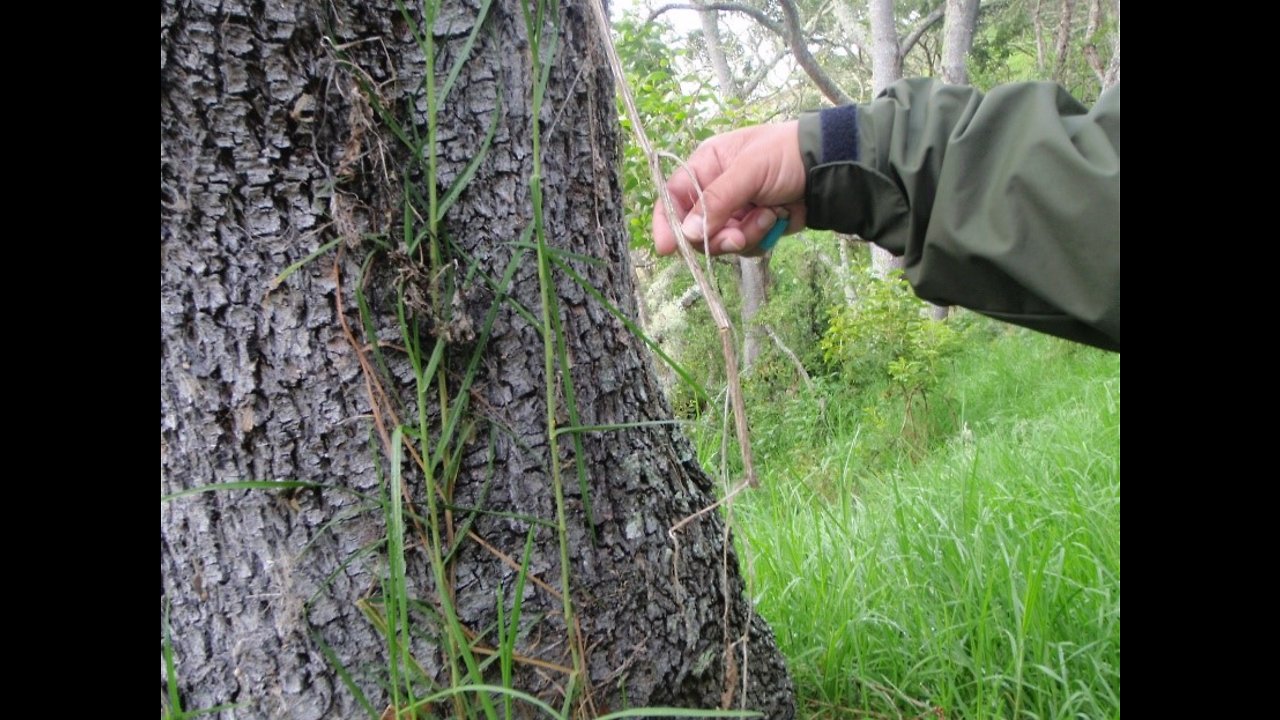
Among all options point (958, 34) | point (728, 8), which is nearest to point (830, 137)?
point (728, 8)

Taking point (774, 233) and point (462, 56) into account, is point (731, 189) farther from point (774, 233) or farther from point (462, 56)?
point (462, 56)

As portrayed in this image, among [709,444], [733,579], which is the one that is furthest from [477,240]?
[709,444]

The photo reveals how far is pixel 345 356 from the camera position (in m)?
1.06

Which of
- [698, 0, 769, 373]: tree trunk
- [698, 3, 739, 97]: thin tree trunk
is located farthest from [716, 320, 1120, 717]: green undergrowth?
[698, 3, 739, 97]: thin tree trunk

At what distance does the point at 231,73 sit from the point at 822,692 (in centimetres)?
156

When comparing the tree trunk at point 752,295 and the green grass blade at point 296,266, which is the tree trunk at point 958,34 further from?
the green grass blade at point 296,266

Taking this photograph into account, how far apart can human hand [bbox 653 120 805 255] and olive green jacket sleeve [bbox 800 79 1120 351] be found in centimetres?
4

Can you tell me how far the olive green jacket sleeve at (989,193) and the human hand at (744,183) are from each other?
38mm

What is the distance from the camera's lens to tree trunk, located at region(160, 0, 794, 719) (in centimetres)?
101

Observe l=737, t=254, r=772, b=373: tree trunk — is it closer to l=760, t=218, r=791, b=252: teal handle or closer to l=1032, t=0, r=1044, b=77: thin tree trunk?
l=1032, t=0, r=1044, b=77: thin tree trunk

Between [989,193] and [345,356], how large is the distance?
1097 millimetres

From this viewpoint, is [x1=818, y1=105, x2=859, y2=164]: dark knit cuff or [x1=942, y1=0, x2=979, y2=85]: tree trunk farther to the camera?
[x1=942, y1=0, x2=979, y2=85]: tree trunk
